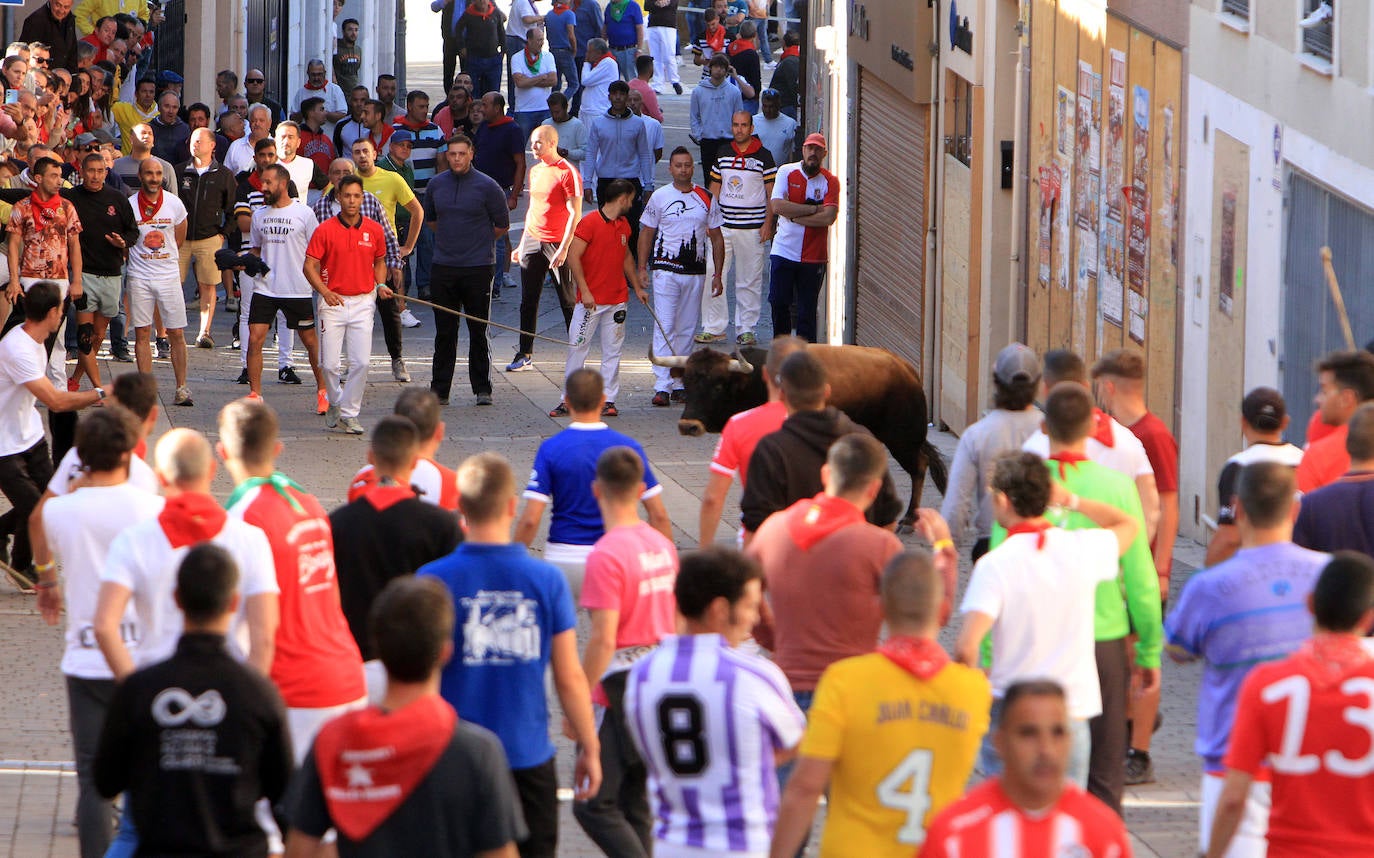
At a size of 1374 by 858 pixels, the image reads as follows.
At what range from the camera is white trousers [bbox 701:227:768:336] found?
19.4 meters

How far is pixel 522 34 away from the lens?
31438 millimetres

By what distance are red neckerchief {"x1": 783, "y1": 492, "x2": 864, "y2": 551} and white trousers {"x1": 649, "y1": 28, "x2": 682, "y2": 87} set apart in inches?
1173

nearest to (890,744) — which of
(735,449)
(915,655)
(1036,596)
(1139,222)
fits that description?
(915,655)

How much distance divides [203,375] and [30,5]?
34.5 feet

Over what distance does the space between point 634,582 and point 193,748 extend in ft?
6.12

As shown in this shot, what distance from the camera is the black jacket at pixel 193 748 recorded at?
5.13 meters

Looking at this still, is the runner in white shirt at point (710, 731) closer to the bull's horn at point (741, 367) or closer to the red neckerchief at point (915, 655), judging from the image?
the red neckerchief at point (915, 655)

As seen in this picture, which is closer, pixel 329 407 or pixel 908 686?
pixel 908 686

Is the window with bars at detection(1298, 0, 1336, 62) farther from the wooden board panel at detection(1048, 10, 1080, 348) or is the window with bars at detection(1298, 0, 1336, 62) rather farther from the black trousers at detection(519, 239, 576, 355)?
the black trousers at detection(519, 239, 576, 355)

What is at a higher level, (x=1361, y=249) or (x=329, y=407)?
(x=1361, y=249)

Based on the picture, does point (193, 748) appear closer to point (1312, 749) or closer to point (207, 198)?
point (1312, 749)

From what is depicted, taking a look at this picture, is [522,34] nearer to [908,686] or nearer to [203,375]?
[203,375]

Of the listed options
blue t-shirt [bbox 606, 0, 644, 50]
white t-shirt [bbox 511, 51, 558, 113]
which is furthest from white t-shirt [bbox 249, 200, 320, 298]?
blue t-shirt [bbox 606, 0, 644, 50]

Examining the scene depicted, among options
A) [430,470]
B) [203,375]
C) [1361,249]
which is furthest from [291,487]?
[203,375]
